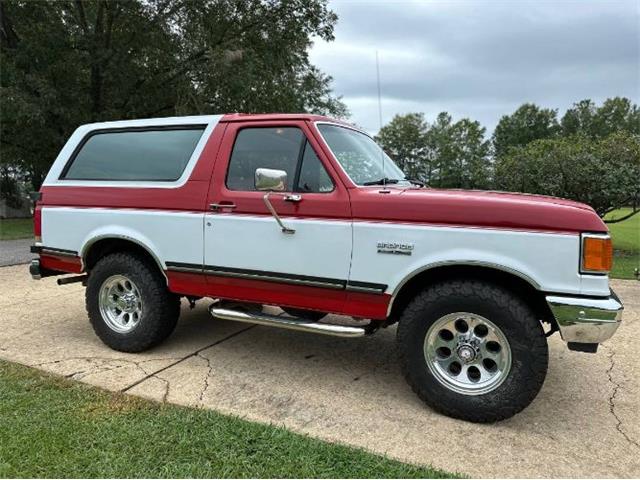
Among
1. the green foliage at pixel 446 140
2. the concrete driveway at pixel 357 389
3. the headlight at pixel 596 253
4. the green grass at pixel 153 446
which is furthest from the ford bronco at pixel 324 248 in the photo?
the green foliage at pixel 446 140

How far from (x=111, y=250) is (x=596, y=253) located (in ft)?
13.2

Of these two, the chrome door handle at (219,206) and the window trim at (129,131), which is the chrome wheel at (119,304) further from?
the chrome door handle at (219,206)

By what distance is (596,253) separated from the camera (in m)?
3.06

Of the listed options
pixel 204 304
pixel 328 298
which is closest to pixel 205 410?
pixel 328 298

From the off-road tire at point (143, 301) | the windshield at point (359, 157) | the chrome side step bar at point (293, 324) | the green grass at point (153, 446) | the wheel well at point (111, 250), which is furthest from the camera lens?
the wheel well at point (111, 250)

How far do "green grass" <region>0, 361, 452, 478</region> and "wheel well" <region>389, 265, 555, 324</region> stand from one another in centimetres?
123

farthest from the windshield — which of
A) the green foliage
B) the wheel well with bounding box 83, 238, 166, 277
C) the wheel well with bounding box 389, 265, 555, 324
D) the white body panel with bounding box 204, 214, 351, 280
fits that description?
the green foliage

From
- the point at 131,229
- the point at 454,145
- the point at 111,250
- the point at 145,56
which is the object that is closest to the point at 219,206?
the point at 131,229

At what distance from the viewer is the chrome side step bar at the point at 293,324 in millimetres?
3664

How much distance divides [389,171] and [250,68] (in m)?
12.6

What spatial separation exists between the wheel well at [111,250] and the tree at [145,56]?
11754 millimetres

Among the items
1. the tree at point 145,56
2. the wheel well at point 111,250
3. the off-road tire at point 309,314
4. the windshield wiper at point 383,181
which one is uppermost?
the tree at point 145,56

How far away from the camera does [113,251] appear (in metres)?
4.82

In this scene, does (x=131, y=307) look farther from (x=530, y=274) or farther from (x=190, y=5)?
(x=190, y=5)
